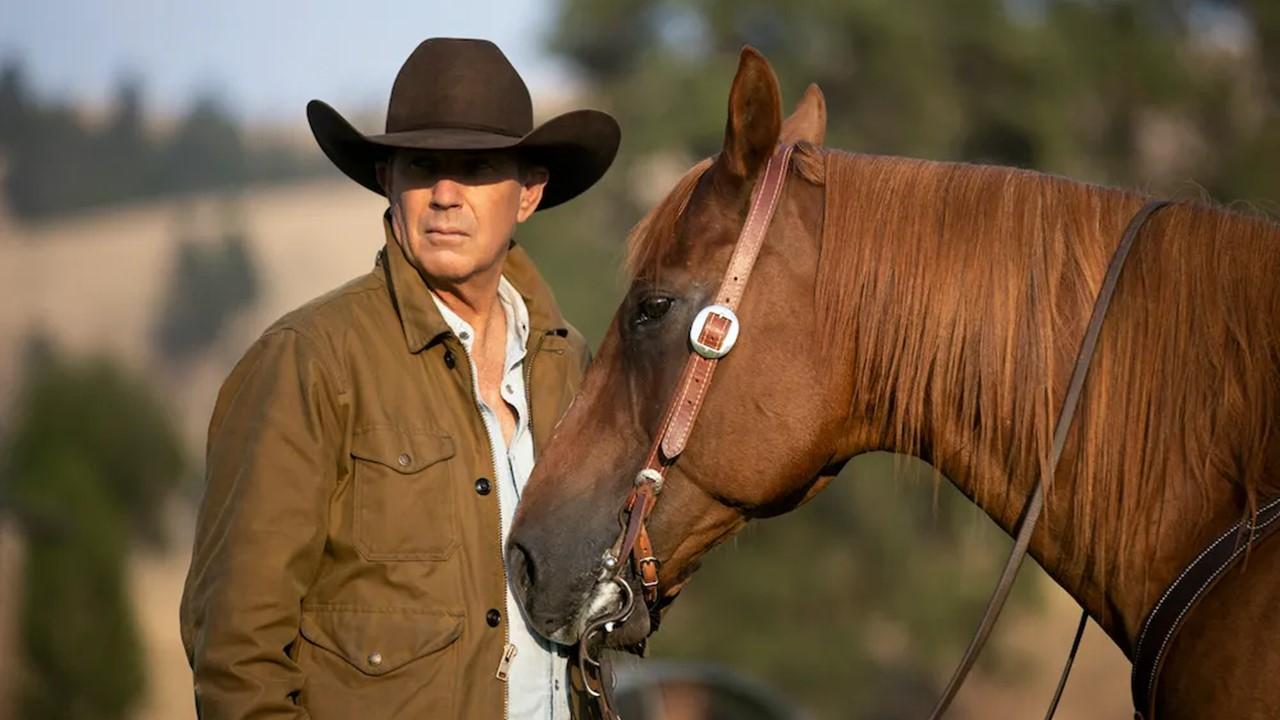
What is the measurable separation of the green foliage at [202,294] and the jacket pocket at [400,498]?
10.3 m

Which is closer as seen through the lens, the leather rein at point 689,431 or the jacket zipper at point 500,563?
the leather rein at point 689,431

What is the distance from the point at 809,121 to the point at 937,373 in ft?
2.59

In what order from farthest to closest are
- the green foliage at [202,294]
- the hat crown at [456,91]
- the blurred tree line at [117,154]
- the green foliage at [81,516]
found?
the green foliage at [202,294], the blurred tree line at [117,154], the green foliage at [81,516], the hat crown at [456,91]

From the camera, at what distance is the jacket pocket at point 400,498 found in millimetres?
2938

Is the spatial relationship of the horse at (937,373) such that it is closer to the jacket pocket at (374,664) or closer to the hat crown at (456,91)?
the jacket pocket at (374,664)

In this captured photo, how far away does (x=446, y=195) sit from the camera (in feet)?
10.3

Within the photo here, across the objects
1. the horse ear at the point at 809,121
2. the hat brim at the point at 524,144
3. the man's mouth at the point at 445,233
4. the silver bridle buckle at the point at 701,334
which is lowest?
the silver bridle buckle at the point at 701,334

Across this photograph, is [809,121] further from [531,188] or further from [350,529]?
[350,529]

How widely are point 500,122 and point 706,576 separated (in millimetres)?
14156

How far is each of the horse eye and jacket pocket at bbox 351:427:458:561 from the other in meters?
0.53

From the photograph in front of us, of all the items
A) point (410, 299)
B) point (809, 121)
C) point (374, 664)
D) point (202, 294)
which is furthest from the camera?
point (202, 294)

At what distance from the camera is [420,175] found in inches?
126

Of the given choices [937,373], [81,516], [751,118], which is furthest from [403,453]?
[81,516]

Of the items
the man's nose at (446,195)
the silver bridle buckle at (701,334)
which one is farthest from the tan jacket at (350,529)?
the silver bridle buckle at (701,334)
